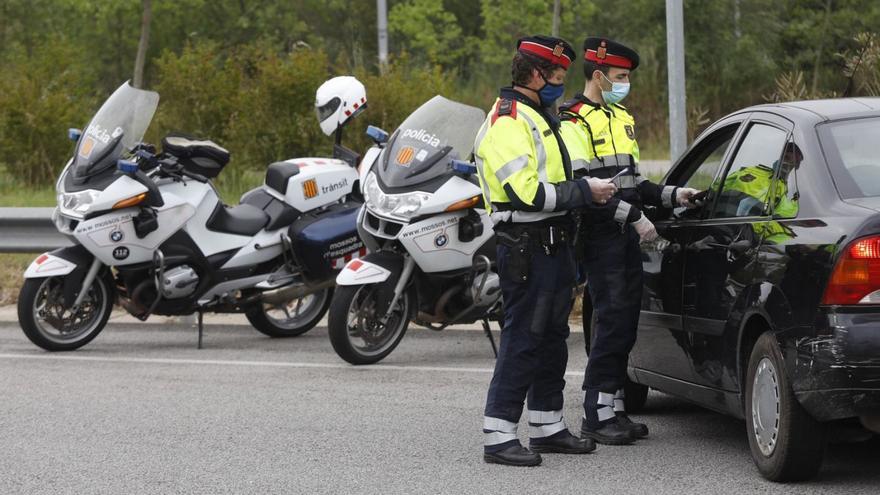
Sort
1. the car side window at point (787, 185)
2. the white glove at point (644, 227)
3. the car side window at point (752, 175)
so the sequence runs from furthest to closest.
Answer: the white glove at point (644, 227) → the car side window at point (752, 175) → the car side window at point (787, 185)

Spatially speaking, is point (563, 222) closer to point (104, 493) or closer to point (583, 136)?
point (583, 136)

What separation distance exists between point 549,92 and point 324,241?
13.9ft

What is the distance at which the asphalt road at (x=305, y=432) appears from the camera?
6094 mm

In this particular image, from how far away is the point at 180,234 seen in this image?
33.3ft

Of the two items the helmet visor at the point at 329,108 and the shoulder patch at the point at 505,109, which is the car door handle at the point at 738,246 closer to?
the shoulder patch at the point at 505,109

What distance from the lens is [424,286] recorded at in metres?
9.48

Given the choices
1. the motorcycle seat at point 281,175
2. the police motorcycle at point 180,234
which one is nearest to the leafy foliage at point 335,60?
the police motorcycle at point 180,234

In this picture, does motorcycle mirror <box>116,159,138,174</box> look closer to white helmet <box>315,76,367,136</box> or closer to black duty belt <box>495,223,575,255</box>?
white helmet <box>315,76,367,136</box>

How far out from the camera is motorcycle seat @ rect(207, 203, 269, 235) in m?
10.3

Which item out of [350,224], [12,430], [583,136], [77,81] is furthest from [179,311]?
[77,81]

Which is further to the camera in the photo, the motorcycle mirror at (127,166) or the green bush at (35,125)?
the green bush at (35,125)

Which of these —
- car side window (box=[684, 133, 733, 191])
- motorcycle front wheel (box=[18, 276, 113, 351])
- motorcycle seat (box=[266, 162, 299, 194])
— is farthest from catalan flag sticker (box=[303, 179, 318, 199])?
car side window (box=[684, 133, 733, 191])

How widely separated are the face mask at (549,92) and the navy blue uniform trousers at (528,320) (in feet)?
1.92

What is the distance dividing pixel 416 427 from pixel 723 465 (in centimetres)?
160
